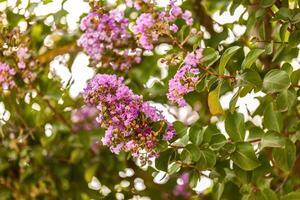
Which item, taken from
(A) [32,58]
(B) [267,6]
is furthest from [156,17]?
(A) [32,58]

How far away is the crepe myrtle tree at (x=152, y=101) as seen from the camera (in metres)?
0.89

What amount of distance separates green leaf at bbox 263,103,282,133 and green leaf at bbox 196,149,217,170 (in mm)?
130

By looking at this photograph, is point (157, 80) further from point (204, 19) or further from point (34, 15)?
point (34, 15)

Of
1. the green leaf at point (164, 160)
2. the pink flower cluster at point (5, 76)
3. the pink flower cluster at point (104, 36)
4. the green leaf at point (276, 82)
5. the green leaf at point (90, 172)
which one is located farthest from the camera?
the green leaf at point (90, 172)

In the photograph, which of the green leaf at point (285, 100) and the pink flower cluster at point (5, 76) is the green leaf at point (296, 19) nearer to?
the green leaf at point (285, 100)

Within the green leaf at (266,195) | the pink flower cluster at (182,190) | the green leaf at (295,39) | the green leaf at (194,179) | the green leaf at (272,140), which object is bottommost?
the pink flower cluster at (182,190)

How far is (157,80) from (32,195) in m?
0.66

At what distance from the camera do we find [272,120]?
3.29ft

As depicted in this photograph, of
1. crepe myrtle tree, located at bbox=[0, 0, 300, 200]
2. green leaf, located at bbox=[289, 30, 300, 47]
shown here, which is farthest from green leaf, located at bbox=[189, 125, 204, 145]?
green leaf, located at bbox=[289, 30, 300, 47]

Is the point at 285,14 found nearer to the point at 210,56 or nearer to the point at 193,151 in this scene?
the point at 210,56

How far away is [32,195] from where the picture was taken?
6.09 feet

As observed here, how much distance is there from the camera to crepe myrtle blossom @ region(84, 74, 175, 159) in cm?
86

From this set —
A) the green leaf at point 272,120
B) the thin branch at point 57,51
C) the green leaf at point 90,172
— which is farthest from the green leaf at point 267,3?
the green leaf at point 90,172

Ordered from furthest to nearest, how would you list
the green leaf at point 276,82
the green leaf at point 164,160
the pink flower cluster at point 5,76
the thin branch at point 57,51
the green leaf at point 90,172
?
the green leaf at point 90,172, the thin branch at point 57,51, the pink flower cluster at point 5,76, the green leaf at point 164,160, the green leaf at point 276,82
